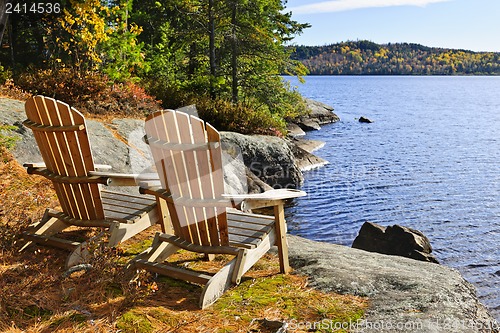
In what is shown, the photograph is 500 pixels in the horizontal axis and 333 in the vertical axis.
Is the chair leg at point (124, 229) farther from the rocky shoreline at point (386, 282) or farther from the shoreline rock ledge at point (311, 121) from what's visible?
the shoreline rock ledge at point (311, 121)

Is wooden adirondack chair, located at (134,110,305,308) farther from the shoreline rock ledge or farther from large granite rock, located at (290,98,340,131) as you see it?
large granite rock, located at (290,98,340,131)

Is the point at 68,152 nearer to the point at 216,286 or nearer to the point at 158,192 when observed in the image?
the point at 158,192

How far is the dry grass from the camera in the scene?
3436 mm

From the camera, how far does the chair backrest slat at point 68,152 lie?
4.31 meters

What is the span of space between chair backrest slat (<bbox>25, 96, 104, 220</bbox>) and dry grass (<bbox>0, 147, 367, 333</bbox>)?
541 millimetres

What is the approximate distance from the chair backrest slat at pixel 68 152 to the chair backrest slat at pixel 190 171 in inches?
29.8

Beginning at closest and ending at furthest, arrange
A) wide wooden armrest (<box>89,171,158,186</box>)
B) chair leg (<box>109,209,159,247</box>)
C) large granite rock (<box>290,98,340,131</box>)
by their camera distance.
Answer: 1. wide wooden armrest (<box>89,171,158,186</box>)
2. chair leg (<box>109,209,159,247</box>)
3. large granite rock (<box>290,98,340,131</box>)

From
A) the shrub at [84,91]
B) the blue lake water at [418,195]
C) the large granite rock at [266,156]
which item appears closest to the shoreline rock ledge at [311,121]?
the blue lake water at [418,195]

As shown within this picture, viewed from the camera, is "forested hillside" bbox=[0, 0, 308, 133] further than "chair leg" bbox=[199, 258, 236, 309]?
Yes

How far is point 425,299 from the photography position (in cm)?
406

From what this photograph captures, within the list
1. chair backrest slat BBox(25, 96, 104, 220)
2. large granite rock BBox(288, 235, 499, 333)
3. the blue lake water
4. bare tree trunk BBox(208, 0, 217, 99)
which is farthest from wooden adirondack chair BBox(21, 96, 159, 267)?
bare tree trunk BBox(208, 0, 217, 99)

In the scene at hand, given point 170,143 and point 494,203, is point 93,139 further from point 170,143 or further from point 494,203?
point 494,203

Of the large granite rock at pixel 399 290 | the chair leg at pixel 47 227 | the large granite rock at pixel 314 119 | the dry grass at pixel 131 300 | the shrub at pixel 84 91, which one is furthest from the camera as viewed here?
the large granite rock at pixel 314 119

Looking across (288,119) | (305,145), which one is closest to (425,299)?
(305,145)
